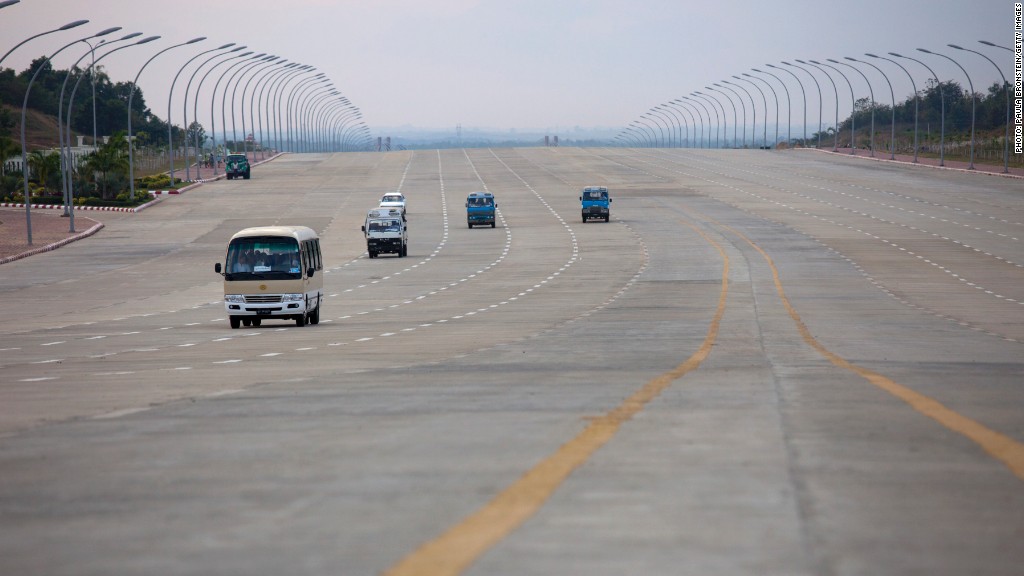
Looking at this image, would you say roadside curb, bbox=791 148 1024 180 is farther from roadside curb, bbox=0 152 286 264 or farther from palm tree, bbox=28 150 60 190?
palm tree, bbox=28 150 60 190

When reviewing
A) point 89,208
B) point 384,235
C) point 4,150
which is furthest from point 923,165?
point 4,150

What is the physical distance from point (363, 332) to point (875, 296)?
18856mm

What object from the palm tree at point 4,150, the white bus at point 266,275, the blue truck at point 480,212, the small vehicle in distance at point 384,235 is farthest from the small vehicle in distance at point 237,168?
the white bus at point 266,275

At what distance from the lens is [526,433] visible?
11195 millimetres

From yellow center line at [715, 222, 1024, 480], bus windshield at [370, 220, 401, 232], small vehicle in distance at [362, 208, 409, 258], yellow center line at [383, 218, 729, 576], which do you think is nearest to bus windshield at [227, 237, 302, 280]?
yellow center line at [715, 222, 1024, 480]

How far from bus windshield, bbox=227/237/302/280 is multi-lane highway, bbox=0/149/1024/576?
1.49m

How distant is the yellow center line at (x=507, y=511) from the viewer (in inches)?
255

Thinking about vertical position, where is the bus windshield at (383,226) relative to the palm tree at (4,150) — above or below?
below

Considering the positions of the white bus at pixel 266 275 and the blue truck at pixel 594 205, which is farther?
the blue truck at pixel 594 205

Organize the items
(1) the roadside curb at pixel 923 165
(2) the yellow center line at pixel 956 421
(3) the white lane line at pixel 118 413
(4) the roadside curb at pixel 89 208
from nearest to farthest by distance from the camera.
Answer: (2) the yellow center line at pixel 956 421, (3) the white lane line at pixel 118 413, (4) the roadside curb at pixel 89 208, (1) the roadside curb at pixel 923 165

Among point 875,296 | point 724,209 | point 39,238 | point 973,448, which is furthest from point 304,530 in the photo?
point 724,209

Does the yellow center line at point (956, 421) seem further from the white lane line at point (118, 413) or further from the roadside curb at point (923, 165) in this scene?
the roadside curb at point (923, 165)

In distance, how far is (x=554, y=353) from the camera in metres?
21.1

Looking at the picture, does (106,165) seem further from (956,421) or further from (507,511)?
(507,511)
